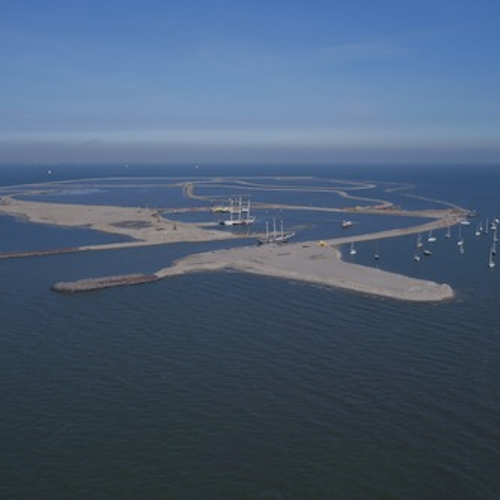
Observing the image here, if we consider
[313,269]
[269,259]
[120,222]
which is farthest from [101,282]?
[120,222]

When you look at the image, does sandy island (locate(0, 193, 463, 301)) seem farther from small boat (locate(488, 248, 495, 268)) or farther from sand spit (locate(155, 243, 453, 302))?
small boat (locate(488, 248, 495, 268))

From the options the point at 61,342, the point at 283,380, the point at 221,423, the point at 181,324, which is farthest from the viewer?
the point at 181,324

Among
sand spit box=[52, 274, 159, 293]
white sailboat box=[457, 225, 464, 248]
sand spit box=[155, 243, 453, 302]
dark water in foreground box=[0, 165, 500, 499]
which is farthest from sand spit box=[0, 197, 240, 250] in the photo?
dark water in foreground box=[0, 165, 500, 499]

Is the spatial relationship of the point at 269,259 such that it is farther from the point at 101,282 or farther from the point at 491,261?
the point at 491,261

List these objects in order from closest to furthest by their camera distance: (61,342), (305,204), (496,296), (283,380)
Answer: (283,380)
(61,342)
(496,296)
(305,204)

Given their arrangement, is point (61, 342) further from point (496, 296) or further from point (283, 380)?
point (496, 296)

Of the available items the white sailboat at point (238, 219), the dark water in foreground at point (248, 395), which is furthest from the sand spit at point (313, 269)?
the white sailboat at point (238, 219)

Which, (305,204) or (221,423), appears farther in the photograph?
(305,204)

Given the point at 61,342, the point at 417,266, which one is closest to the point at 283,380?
the point at 61,342
